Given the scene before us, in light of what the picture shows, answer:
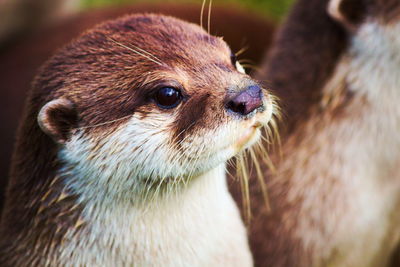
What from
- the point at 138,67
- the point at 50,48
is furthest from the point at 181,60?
the point at 50,48

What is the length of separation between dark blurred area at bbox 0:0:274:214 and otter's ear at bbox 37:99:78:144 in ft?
5.12

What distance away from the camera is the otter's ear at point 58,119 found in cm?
197

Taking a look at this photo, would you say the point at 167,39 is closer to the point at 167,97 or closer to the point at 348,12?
the point at 167,97

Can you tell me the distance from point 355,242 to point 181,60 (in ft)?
3.90

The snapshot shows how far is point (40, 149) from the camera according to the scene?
2.10 meters

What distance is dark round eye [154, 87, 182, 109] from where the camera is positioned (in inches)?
77.7

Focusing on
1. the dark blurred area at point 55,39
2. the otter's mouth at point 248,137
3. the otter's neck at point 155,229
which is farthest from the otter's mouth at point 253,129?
the dark blurred area at point 55,39

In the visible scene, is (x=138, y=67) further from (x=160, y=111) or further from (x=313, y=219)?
(x=313, y=219)

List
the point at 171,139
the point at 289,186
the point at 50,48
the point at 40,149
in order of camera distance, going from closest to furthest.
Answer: the point at 171,139, the point at 40,149, the point at 289,186, the point at 50,48

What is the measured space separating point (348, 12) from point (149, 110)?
3.41 ft

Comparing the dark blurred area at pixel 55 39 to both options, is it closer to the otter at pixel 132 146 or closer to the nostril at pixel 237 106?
the otter at pixel 132 146

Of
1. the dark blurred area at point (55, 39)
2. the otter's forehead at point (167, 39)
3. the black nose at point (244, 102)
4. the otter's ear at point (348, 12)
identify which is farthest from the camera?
the dark blurred area at point (55, 39)

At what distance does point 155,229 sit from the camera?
2109 mm

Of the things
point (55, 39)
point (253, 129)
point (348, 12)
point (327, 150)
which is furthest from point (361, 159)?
point (55, 39)
